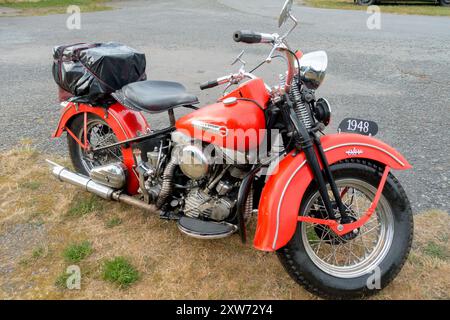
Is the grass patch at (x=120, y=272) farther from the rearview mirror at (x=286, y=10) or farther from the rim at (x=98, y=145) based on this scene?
the rearview mirror at (x=286, y=10)

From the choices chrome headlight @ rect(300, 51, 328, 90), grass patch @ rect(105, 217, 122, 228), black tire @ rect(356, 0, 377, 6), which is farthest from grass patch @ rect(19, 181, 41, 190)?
black tire @ rect(356, 0, 377, 6)

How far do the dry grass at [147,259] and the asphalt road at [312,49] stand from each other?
0.85 meters

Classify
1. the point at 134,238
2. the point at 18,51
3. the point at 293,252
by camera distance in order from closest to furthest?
the point at 293,252 < the point at 134,238 < the point at 18,51

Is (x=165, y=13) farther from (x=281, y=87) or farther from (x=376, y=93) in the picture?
(x=281, y=87)

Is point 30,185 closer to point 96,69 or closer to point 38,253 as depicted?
point 38,253

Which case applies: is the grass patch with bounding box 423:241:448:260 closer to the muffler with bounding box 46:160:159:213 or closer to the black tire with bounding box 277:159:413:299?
the black tire with bounding box 277:159:413:299

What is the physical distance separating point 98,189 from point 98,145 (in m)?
0.45

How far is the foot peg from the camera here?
8.34ft

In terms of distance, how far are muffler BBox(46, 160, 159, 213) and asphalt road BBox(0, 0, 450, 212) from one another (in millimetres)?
1118

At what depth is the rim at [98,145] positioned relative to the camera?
3.39 m

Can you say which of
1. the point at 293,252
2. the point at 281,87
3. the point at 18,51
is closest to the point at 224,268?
the point at 293,252

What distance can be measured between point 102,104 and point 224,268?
159 cm

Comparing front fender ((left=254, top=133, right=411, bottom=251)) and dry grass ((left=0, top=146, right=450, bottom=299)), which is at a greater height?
front fender ((left=254, top=133, right=411, bottom=251))
